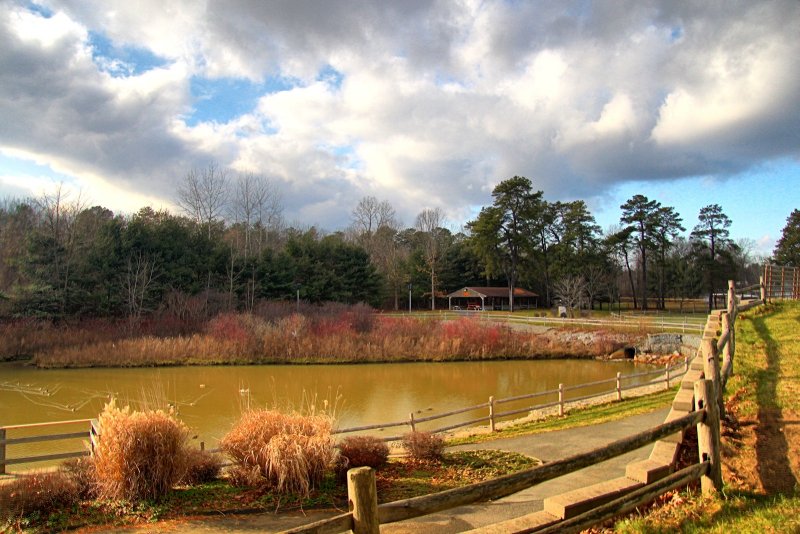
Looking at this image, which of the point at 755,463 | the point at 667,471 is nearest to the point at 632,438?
the point at 667,471

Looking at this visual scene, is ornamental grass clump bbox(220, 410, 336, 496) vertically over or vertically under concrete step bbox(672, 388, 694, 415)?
under

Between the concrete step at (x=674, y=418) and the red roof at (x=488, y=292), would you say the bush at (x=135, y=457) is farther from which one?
the red roof at (x=488, y=292)

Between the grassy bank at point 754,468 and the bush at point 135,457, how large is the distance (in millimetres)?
5996

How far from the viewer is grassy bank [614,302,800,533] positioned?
4.91 m

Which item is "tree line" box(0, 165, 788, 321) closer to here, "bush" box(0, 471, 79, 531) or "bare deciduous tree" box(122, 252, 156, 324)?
"bare deciduous tree" box(122, 252, 156, 324)

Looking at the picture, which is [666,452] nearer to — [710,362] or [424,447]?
[710,362]

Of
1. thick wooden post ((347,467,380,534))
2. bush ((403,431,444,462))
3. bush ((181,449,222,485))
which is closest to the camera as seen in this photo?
thick wooden post ((347,467,380,534))

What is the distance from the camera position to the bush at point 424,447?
33.6 ft

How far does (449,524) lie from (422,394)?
740 inches

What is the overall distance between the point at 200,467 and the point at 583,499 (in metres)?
6.31

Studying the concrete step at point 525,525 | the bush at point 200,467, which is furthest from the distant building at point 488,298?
the concrete step at point 525,525

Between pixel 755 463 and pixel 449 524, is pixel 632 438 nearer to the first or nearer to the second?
pixel 755 463

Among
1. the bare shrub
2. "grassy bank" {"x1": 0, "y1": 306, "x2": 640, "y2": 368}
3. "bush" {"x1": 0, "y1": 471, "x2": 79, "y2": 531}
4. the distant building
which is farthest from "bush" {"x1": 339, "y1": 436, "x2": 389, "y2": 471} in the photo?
the distant building

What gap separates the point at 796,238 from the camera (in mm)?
56188
